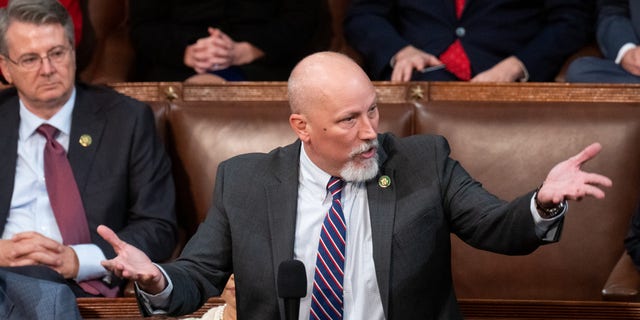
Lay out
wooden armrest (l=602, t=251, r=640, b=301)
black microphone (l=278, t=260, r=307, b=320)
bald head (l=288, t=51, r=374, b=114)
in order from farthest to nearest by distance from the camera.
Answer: wooden armrest (l=602, t=251, r=640, b=301)
bald head (l=288, t=51, r=374, b=114)
black microphone (l=278, t=260, r=307, b=320)

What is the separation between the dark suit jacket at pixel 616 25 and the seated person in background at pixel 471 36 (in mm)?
70

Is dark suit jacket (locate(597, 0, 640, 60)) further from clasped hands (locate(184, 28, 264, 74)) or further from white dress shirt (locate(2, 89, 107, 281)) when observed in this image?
white dress shirt (locate(2, 89, 107, 281))

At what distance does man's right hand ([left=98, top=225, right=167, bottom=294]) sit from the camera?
197 centimetres

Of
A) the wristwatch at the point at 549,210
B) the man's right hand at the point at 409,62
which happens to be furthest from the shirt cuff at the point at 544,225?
the man's right hand at the point at 409,62

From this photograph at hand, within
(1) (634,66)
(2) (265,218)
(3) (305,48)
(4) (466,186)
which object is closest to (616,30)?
(1) (634,66)

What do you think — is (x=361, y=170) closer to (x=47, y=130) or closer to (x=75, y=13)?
(x=47, y=130)

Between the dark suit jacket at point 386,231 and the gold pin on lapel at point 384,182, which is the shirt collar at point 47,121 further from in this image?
the gold pin on lapel at point 384,182

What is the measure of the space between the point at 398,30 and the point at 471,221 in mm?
1499

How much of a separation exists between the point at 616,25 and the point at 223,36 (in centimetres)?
115

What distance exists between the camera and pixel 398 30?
3.55 metres

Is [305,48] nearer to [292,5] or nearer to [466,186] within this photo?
[292,5]

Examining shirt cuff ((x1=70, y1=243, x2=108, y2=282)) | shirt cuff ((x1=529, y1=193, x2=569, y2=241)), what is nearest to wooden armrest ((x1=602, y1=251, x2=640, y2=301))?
shirt cuff ((x1=529, y1=193, x2=569, y2=241))

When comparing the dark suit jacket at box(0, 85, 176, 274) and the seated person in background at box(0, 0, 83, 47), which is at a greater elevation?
the seated person in background at box(0, 0, 83, 47)

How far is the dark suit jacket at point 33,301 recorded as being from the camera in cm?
192
